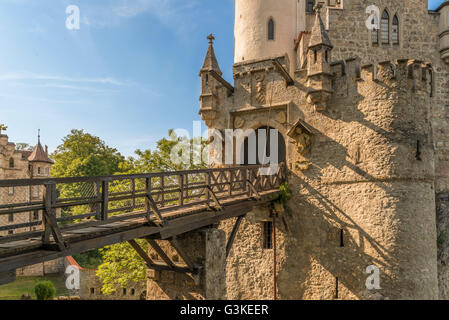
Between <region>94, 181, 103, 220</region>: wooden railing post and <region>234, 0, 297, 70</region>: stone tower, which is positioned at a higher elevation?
<region>234, 0, 297, 70</region>: stone tower

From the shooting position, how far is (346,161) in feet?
47.9

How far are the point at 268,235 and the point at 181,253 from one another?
6.58 m

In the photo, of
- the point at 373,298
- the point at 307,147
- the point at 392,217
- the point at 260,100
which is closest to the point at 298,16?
the point at 260,100

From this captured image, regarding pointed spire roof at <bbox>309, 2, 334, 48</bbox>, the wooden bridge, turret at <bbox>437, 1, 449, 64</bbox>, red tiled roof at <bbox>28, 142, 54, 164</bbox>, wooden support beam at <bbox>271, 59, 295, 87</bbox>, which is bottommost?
the wooden bridge

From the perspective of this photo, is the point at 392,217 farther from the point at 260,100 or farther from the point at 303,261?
the point at 260,100

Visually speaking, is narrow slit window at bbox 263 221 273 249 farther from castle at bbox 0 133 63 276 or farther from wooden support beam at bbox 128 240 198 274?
castle at bbox 0 133 63 276

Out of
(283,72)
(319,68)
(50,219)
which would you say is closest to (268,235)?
(283,72)

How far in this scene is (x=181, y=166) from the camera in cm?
2223

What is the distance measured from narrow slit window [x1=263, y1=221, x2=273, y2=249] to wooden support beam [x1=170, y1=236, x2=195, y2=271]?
6.10m

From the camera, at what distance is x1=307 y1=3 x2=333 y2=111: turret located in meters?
14.7

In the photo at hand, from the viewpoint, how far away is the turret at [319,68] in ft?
48.1

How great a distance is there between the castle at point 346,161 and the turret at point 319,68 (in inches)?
1.6

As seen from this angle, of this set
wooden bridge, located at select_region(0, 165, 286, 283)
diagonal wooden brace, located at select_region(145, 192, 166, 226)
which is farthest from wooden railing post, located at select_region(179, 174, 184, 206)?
diagonal wooden brace, located at select_region(145, 192, 166, 226)

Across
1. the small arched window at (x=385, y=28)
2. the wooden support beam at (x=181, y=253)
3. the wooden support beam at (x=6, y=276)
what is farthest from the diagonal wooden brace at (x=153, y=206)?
the small arched window at (x=385, y=28)
